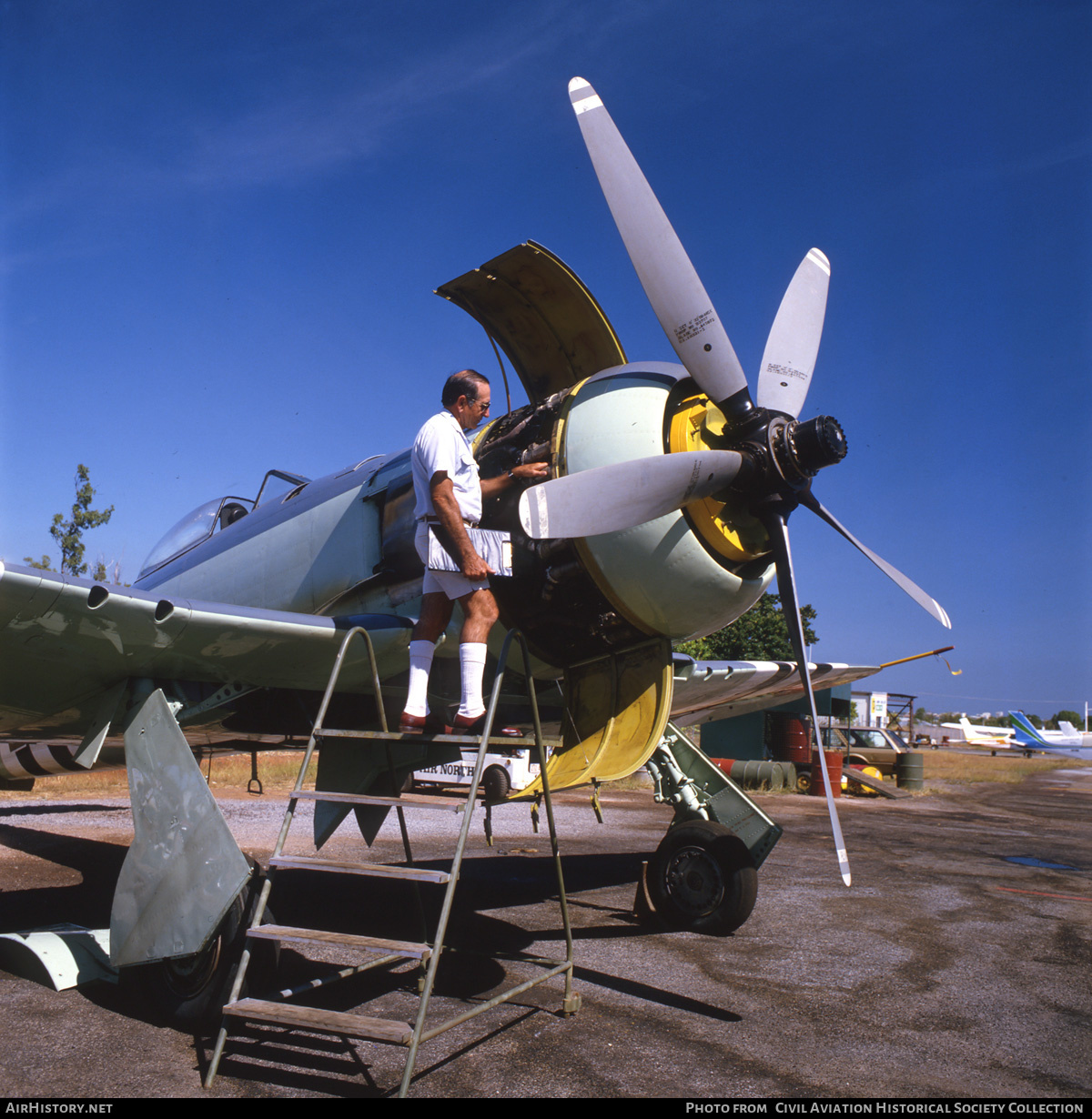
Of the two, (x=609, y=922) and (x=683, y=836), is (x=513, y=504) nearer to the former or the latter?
(x=683, y=836)

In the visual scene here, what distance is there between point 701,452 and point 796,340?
1.38 m

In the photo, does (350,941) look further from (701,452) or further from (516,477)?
(701,452)

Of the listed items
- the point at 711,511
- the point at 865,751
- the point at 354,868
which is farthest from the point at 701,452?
the point at 865,751

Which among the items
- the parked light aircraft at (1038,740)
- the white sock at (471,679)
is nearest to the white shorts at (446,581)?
the white sock at (471,679)

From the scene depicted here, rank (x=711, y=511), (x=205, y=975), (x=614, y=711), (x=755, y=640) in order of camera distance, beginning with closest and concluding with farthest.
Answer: (x=205, y=975)
(x=711, y=511)
(x=614, y=711)
(x=755, y=640)

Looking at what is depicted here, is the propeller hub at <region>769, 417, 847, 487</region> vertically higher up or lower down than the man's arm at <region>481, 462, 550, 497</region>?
higher up

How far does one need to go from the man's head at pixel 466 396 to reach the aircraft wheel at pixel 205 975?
8.25ft

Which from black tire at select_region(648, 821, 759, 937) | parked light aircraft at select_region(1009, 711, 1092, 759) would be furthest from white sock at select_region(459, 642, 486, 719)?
parked light aircraft at select_region(1009, 711, 1092, 759)

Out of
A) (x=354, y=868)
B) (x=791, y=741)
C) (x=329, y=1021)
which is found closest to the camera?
(x=329, y=1021)

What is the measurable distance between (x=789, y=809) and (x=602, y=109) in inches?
→ 532

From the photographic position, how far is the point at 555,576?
4.52m

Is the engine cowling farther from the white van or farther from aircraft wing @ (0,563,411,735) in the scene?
the white van

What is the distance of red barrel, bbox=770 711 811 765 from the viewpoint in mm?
21375

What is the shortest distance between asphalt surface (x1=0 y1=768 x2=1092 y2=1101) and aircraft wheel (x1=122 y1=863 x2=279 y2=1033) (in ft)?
0.31
